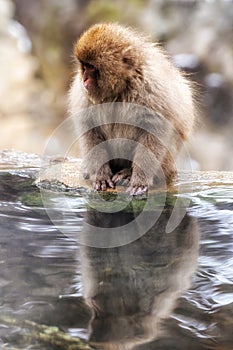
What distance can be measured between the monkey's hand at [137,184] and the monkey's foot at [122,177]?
6.0 inches

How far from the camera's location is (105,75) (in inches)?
167

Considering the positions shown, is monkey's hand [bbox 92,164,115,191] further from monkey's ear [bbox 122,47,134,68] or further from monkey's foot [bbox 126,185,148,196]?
monkey's ear [bbox 122,47,134,68]

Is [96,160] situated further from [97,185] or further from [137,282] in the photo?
[137,282]

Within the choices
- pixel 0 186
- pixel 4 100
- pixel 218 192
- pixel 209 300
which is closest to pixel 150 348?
pixel 209 300

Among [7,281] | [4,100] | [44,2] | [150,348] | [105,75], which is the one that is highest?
[44,2]

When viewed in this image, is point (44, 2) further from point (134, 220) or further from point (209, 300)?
point (209, 300)

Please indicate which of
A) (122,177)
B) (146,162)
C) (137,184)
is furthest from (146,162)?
(122,177)

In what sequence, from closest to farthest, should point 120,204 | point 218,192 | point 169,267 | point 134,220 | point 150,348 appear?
point 150,348
point 169,267
point 134,220
point 120,204
point 218,192

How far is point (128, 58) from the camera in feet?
14.1

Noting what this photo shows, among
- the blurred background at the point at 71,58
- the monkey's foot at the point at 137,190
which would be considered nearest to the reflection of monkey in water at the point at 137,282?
the monkey's foot at the point at 137,190

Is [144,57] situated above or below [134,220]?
above

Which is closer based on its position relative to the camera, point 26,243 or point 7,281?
point 7,281

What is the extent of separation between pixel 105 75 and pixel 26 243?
159 cm

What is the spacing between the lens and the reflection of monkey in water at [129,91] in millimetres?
4188
